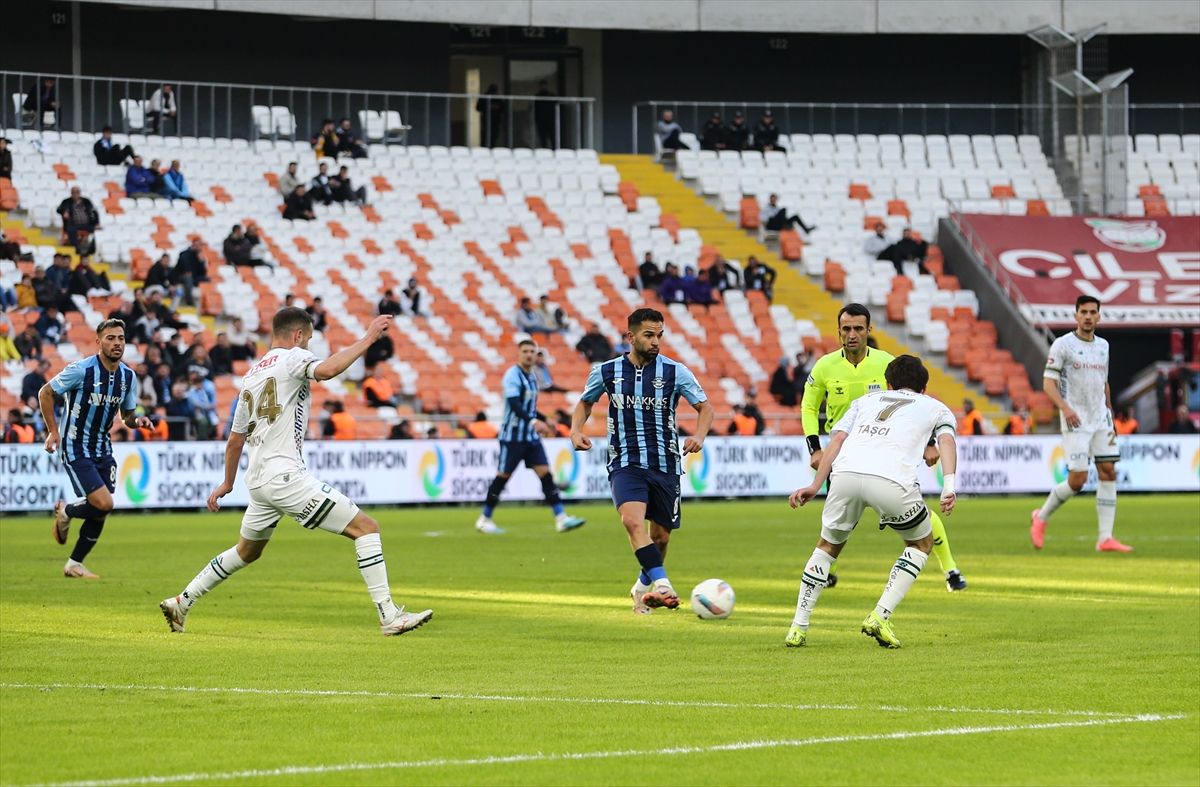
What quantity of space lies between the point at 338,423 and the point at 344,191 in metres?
10.2

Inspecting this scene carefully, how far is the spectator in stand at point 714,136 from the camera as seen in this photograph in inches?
1625

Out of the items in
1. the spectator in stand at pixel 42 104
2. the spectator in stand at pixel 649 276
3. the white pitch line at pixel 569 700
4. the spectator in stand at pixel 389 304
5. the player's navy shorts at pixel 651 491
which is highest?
the spectator in stand at pixel 42 104

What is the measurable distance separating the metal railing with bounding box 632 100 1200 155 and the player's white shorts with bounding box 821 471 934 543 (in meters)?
33.4

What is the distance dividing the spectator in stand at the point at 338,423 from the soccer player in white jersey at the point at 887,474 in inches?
687

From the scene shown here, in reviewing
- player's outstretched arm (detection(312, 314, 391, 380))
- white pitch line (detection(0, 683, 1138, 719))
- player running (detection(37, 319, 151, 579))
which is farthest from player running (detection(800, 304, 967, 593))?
player running (detection(37, 319, 151, 579))

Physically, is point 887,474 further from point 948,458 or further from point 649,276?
point 649,276

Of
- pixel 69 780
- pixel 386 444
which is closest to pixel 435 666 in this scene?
pixel 69 780

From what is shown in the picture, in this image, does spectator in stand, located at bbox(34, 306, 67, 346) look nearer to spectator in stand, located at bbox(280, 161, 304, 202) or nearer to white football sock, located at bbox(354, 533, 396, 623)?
spectator in stand, located at bbox(280, 161, 304, 202)

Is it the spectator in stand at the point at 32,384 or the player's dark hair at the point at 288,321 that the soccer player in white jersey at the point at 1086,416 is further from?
the spectator in stand at the point at 32,384

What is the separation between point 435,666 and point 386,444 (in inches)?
692

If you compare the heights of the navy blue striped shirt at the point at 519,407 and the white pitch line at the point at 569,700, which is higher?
the navy blue striped shirt at the point at 519,407

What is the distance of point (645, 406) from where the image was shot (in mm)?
11961

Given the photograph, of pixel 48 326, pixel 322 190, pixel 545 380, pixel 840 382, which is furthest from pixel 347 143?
pixel 840 382

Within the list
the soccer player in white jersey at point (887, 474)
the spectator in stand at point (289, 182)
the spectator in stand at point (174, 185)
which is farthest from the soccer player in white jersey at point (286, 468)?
the spectator in stand at point (289, 182)
